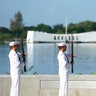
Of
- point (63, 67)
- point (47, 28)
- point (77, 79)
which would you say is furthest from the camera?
point (47, 28)

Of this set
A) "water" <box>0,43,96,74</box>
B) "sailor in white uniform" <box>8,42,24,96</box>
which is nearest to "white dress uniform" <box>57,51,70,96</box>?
"sailor in white uniform" <box>8,42,24,96</box>

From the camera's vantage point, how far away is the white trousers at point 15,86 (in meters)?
13.9

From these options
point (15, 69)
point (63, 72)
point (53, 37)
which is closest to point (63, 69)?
point (63, 72)

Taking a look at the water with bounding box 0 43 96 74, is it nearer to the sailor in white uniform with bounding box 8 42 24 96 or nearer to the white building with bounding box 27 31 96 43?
the sailor in white uniform with bounding box 8 42 24 96

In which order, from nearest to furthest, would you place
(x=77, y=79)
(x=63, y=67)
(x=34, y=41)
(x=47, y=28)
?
(x=63, y=67) < (x=77, y=79) < (x=34, y=41) < (x=47, y=28)

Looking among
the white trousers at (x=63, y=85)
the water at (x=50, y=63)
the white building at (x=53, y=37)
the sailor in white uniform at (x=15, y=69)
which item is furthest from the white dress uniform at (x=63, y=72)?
the white building at (x=53, y=37)

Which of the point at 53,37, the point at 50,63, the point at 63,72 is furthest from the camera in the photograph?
the point at 53,37

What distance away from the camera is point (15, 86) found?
548 inches

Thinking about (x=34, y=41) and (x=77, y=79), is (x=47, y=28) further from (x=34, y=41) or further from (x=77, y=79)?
(x=77, y=79)

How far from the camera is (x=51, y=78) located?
15.1 m

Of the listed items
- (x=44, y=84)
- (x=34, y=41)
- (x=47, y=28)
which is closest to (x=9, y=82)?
(x=44, y=84)

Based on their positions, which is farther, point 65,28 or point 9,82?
point 65,28

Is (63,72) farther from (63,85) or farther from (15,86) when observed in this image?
(15,86)

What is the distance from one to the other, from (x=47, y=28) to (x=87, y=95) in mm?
158847
